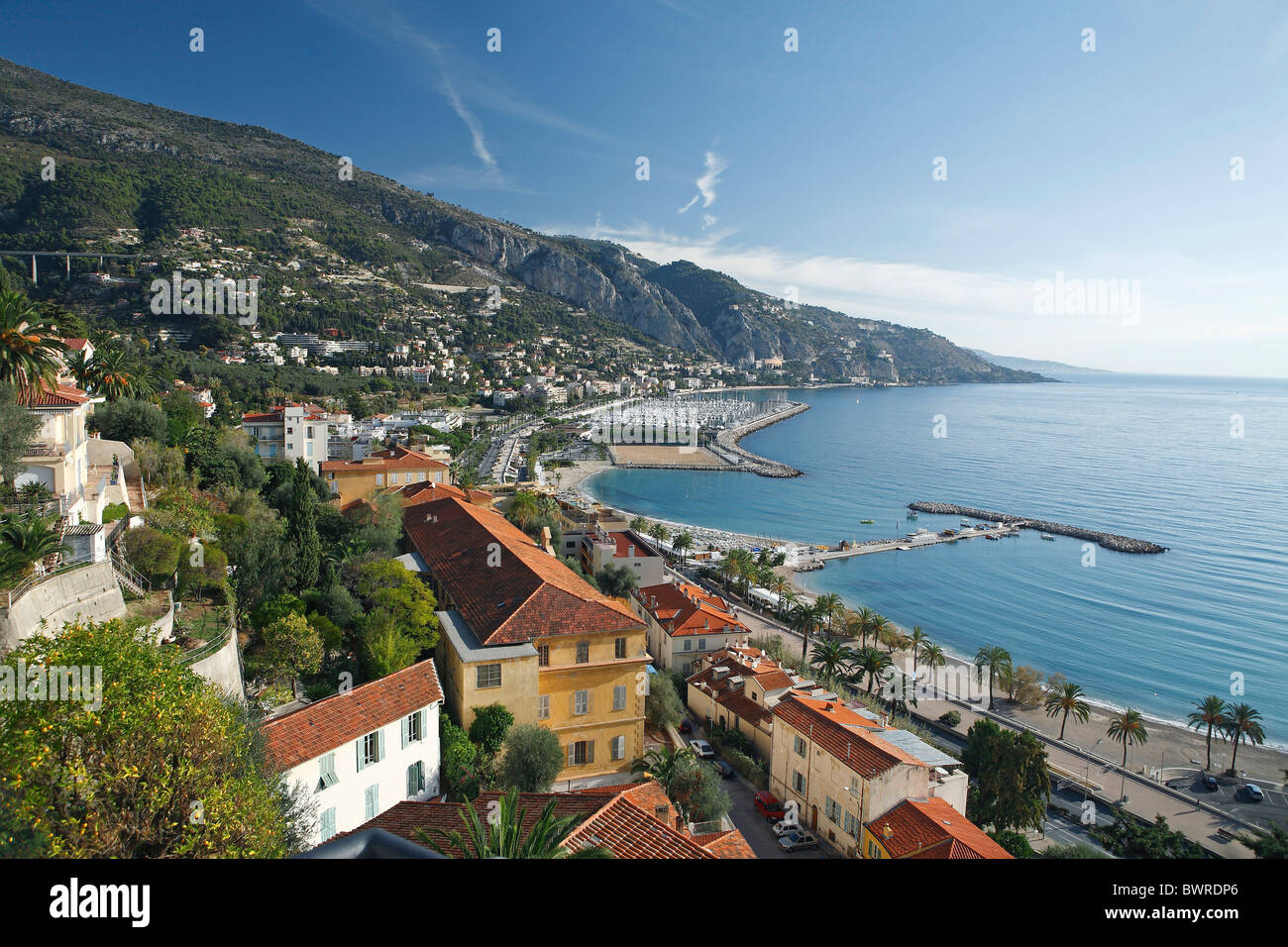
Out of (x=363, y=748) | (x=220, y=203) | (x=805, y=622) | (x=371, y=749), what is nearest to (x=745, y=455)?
(x=805, y=622)

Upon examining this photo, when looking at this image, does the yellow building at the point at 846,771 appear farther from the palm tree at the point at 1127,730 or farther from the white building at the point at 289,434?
the white building at the point at 289,434

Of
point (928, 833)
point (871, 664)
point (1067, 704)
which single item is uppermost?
point (928, 833)

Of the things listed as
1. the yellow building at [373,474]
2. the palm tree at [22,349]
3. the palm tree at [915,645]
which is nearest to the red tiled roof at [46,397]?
the palm tree at [22,349]

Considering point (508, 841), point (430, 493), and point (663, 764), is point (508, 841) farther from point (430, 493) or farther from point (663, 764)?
point (430, 493)

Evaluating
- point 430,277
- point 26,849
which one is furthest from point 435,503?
point 430,277

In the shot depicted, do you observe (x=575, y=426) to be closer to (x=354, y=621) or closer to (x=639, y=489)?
(x=639, y=489)

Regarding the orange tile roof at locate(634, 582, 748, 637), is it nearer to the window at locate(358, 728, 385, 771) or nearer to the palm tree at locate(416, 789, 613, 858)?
the window at locate(358, 728, 385, 771)
